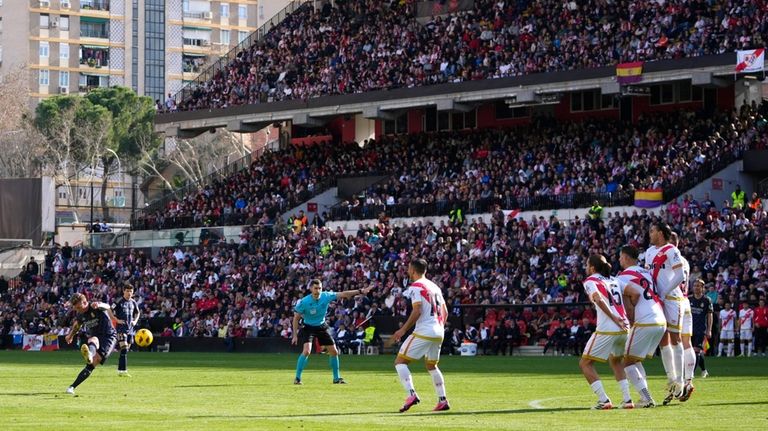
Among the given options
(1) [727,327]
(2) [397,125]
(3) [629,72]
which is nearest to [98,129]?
(2) [397,125]

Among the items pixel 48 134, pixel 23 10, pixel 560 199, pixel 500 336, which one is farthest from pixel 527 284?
pixel 23 10

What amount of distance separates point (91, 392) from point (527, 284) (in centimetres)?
2349

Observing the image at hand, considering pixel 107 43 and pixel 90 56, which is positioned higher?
pixel 107 43

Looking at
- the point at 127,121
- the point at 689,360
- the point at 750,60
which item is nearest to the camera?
the point at 689,360

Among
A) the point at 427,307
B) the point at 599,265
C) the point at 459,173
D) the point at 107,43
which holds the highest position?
the point at 107,43

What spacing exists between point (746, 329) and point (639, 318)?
2093 centimetres

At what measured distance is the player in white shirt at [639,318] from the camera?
18859mm

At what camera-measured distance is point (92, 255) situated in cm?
6600

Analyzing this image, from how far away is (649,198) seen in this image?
48.8 m

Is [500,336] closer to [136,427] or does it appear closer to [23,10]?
[136,427]

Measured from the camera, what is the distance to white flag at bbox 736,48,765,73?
49312 millimetres

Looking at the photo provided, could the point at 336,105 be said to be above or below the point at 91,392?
above

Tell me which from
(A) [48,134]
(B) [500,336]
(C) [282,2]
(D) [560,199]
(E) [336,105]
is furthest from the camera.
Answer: (C) [282,2]

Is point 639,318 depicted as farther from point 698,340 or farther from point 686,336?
point 698,340
